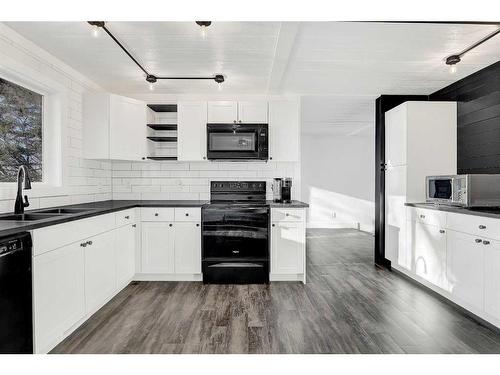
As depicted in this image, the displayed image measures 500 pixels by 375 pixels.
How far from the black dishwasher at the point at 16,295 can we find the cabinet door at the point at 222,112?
96.3 inches

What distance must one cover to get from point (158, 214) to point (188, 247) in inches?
19.6

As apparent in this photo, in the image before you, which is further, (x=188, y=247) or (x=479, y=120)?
(x=188, y=247)

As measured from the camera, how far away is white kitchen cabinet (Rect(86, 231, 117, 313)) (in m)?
2.35

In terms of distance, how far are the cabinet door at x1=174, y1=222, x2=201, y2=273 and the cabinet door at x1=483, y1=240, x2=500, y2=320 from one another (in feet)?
8.46

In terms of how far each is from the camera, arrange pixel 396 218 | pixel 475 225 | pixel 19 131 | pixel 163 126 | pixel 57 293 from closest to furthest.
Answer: pixel 57 293, pixel 475 225, pixel 19 131, pixel 396 218, pixel 163 126

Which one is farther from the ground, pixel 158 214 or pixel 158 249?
pixel 158 214

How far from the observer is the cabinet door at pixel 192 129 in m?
3.68

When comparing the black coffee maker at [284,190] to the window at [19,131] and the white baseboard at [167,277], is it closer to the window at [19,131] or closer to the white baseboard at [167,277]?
the white baseboard at [167,277]

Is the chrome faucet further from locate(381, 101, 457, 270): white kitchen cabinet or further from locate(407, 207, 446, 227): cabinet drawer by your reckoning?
locate(381, 101, 457, 270): white kitchen cabinet

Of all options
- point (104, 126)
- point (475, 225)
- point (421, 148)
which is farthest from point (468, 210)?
point (104, 126)

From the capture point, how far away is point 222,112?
3.67 meters

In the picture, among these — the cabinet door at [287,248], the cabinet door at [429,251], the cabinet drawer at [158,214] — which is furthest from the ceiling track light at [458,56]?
the cabinet drawer at [158,214]

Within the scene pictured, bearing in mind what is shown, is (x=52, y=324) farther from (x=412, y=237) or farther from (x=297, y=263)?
(x=412, y=237)

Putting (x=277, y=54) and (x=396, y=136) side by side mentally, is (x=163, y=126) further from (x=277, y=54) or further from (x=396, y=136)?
(x=396, y=136)
